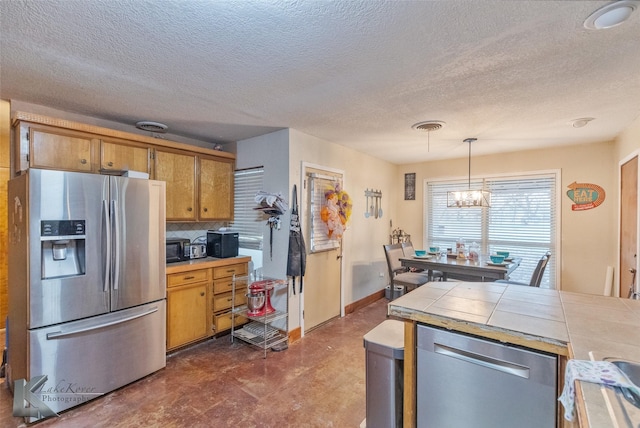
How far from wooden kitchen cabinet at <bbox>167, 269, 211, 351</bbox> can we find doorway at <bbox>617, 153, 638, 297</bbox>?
427 cm

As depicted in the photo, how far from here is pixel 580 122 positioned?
2.95m

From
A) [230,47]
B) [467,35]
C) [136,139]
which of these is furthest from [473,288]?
[136,139]

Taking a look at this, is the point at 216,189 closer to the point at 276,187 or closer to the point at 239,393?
the point at 276,187

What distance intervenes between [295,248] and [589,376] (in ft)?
8.39

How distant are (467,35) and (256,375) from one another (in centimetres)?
292

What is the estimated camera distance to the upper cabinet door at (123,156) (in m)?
2.77

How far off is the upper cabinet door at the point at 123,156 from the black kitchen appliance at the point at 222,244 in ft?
3.31

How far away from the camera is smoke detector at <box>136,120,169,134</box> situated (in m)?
3.05

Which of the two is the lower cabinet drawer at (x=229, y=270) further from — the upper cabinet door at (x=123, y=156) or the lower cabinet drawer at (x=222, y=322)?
the upper cabinet door at (x=123, y=156)

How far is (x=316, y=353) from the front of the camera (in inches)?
118

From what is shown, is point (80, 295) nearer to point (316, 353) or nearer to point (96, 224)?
point (96, 224)

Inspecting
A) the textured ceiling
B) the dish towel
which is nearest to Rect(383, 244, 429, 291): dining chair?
the textured ceiling

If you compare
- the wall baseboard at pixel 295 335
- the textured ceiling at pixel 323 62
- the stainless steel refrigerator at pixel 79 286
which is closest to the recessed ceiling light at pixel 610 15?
the textured ceiling at pixel 323 62

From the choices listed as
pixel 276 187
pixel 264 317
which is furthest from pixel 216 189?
pixel 264 317
